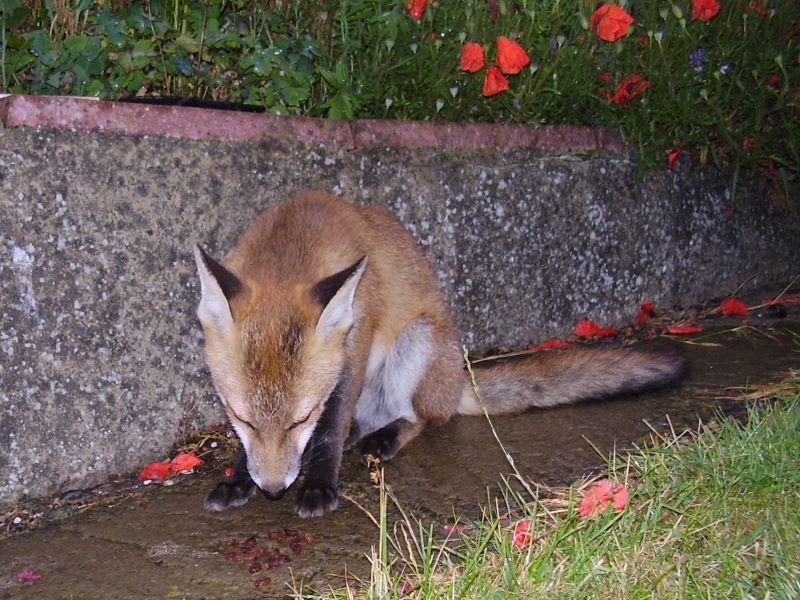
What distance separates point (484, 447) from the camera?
361 centimetres

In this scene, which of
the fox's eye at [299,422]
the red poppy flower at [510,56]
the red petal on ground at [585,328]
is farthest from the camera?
the red petal on ground at [585,328]

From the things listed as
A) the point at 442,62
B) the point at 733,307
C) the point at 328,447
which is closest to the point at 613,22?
the point at 442,62

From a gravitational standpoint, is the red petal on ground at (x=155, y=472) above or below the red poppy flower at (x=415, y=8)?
below

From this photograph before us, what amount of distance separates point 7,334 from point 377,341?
154cm

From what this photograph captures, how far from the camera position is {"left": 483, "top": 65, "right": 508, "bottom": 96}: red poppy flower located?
4.56 metres

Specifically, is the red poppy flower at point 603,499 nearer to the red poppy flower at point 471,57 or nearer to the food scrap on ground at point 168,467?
the food scrap on ground at point 168,467

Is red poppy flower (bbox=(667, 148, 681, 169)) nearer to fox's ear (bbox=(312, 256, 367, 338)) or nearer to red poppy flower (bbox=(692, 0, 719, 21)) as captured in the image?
red poppy flower (bbox=(692, 0, 719, 21))

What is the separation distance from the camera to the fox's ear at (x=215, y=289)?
286 centimetres

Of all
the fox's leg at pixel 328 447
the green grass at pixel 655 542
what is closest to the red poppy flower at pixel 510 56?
the fox's leg at pixel 328 447

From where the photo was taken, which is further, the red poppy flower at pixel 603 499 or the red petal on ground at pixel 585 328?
the red petal on ground at pixel 585 328

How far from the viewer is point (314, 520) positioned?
3.03 metres

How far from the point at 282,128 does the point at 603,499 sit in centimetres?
230

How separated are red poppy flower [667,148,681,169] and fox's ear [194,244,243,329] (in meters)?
3.37

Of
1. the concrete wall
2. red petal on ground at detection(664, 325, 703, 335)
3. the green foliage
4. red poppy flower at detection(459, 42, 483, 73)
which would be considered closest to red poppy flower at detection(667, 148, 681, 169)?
the green foliage
